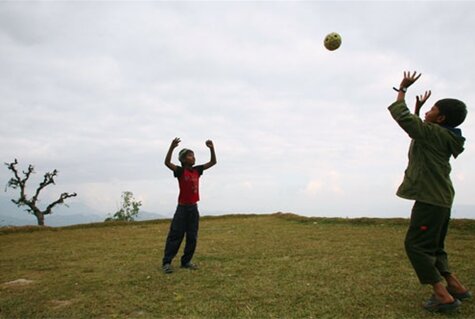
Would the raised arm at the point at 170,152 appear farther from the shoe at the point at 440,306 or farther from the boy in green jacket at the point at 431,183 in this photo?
the shoe at the point at 440,306

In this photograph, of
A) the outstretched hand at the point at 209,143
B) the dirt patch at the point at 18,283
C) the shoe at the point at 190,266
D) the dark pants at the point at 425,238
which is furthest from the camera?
the outstretched hand at the point at 209,143

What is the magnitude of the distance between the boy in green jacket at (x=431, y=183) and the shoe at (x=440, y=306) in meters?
0.01

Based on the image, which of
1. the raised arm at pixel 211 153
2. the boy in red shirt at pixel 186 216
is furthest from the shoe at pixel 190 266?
the raised arm at pixel 211 153

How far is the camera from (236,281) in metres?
6.31

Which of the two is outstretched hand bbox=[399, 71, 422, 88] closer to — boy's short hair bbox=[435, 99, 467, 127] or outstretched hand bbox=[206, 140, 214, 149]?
boy's short hair bbox=[435, 99, 467, 127]

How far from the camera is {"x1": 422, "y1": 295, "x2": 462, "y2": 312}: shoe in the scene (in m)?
4.48

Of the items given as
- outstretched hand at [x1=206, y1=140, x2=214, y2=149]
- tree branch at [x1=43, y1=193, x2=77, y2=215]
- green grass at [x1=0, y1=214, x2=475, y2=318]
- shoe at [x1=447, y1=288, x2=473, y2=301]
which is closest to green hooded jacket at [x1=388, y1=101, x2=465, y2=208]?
shoe at [x1=447, y1=288, x2=473, y2=301]

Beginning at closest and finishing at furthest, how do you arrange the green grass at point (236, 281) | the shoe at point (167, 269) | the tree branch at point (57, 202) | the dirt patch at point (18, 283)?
the green grass at point (236, 281)
the dirt patch at point (18, 283)
the shoe at point (167, 269)
the tree branch at point (57, 202)

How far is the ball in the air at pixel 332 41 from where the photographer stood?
8531 millimetres

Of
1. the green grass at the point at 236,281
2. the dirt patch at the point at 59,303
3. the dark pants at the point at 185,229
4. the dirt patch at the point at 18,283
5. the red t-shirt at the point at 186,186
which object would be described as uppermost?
the red t-shirt at the point at 186,186

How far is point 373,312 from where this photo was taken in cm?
455

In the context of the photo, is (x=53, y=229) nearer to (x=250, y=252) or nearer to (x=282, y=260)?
(x=250, y=252)

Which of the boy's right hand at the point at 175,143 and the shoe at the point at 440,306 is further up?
the boy's right hand at the point at 175,143

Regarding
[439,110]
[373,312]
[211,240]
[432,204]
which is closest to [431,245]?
[432,204]
